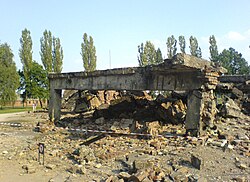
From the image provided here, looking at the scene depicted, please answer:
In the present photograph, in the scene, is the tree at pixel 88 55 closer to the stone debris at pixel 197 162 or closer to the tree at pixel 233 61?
the tree at pixel 233 61

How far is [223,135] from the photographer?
26.4 feet

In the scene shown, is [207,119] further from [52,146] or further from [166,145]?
[52,146]

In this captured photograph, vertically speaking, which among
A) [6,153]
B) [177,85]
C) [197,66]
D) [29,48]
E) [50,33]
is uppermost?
[50,33]

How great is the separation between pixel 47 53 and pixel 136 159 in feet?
113

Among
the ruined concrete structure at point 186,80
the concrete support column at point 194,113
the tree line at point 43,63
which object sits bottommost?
the concrete support column at point 194,113

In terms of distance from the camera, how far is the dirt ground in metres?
5.44

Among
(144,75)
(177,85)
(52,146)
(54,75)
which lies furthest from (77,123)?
(177,85)

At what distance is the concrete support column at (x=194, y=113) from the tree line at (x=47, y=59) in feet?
90.7

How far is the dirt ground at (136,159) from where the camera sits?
5438 mm

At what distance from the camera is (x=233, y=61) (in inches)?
1674

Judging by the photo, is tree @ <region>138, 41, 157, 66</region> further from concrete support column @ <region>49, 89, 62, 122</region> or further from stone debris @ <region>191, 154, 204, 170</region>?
stone debris @ <region>191, 154, 204, 170</region>

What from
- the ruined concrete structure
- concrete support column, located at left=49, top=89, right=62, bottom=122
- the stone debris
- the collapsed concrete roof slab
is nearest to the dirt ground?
the stone debris

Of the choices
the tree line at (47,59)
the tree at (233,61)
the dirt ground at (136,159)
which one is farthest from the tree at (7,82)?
the tree at (233,61)

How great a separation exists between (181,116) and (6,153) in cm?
674
